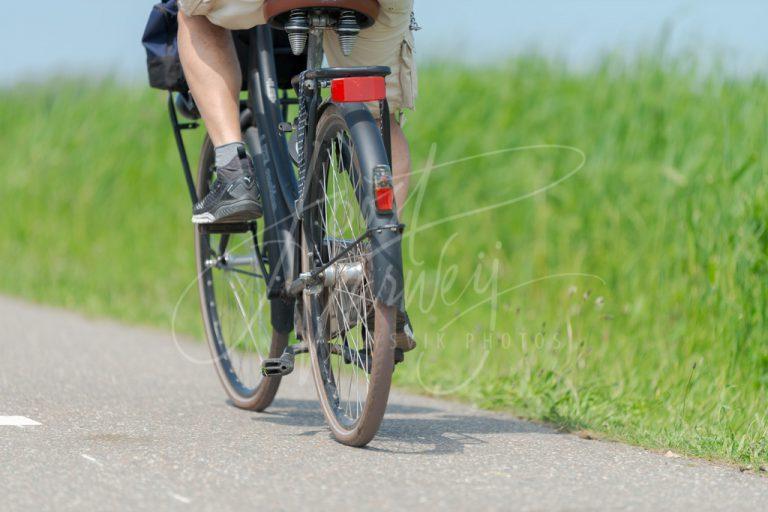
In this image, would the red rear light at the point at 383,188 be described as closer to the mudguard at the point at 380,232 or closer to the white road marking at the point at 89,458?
the mudguard at the point at 380,232

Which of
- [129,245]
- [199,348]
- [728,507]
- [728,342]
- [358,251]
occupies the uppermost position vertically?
[358,251]

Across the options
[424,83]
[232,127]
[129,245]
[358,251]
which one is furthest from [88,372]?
[424,83]

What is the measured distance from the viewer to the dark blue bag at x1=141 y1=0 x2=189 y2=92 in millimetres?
4699

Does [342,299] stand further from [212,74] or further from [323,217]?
[212,74]

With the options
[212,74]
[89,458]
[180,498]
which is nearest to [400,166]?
[212,74]

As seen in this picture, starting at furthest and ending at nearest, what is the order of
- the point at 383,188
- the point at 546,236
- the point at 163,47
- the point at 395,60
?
the point at 546,236, the point at 163,47, the point at 395,60, the point at 383,188

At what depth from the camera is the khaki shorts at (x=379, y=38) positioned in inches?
166

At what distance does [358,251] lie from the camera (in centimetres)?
396

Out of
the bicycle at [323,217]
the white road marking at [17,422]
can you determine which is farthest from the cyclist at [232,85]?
the white road marking at [17,422]

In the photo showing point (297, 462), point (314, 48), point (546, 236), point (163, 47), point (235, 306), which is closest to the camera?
point (297, 462)

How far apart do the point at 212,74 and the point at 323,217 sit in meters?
0.68

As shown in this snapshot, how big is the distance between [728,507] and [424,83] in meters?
8.41

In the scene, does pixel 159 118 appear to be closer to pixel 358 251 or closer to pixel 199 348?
pixel 199 348

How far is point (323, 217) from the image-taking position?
14.0 feet
